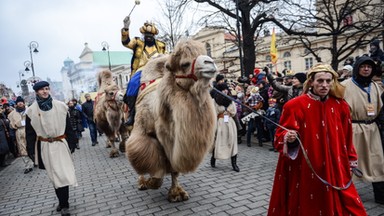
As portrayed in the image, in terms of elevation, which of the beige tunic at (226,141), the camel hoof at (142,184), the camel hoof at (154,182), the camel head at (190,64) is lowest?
the camel hoof at (142,184)

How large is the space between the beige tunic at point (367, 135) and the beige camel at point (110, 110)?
6.50 m

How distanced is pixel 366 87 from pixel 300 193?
2428 millimetres

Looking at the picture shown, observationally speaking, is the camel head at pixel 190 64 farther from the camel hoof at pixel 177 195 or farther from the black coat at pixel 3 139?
the black coat at pixel 3 139

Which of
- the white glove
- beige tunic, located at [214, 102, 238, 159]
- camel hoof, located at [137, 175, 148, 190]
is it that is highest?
the white glove

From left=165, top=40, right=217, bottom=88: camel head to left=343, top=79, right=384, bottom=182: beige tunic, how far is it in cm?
242

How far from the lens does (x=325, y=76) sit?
9.55 ft

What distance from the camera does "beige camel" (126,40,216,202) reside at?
3725mm

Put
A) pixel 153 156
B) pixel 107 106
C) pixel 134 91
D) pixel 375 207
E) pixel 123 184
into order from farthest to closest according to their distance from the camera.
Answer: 1. pixel 107 106
2. pixel 123 184
3. pixel 134 91
4. pixel 153 156
5. pixel 375 207

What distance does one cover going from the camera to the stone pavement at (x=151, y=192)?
4602 mm

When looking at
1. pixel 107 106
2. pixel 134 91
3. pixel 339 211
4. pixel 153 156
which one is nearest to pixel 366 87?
pixel 339 211

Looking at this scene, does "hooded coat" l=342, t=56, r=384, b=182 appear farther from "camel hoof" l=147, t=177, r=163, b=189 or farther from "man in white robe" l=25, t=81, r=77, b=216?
"man in white robe" l=25, t=81, r=77, b=216

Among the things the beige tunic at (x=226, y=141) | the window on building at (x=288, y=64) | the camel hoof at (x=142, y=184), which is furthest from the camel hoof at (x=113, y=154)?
the window on building at (x=288, y=64)

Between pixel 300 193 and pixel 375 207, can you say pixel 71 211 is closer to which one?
pixel 300 193

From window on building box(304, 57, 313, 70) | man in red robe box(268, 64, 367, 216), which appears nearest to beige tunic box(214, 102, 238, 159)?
man in red robe box(268, 64, 367, 216)
